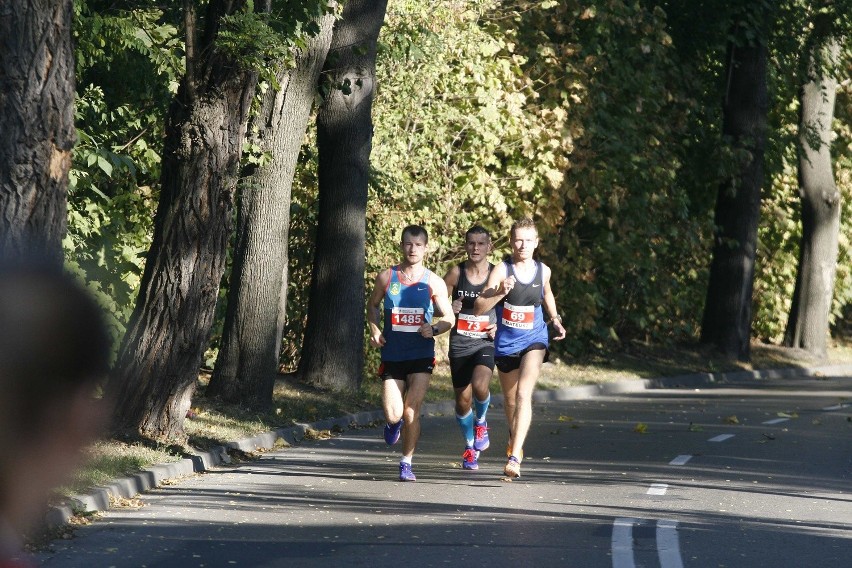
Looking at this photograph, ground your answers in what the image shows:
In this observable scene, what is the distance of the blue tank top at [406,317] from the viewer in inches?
488

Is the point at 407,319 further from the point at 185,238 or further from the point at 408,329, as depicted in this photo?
the point at 185,238

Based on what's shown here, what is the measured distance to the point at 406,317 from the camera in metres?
12.4

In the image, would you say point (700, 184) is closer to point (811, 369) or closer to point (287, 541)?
point (811, 369)

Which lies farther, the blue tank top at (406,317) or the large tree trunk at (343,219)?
the large tree trunk at (343,219)

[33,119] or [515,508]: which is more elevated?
[33,119]

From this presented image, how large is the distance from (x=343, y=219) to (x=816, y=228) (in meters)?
18.7

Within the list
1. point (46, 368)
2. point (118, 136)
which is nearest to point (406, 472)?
point (118, 136)

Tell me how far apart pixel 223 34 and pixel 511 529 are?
18.3ft

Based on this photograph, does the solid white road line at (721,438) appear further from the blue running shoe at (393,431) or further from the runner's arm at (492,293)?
the blue running shoe at (393,431)

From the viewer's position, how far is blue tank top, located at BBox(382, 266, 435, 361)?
40.7 ft

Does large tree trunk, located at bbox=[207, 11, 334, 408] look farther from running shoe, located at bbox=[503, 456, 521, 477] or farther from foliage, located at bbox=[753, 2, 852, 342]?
foliage, located at bbox=[753, 2, 852, 342]

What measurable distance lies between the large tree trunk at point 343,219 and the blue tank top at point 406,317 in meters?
7.09

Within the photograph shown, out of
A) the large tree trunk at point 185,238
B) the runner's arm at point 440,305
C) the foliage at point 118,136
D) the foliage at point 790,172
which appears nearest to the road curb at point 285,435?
the large tree trunk at point 185,238

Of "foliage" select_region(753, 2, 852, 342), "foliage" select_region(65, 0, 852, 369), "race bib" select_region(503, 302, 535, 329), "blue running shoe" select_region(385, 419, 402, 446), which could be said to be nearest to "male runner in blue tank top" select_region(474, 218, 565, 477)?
"race bib" select_region(503, 302, 535, 329)
